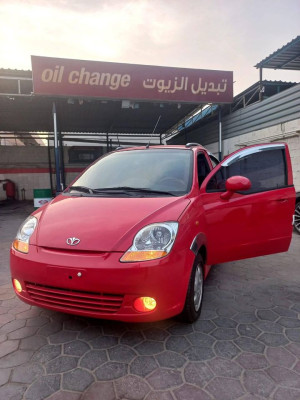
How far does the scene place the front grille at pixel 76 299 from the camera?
204cm

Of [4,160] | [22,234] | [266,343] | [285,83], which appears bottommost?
[266,343]

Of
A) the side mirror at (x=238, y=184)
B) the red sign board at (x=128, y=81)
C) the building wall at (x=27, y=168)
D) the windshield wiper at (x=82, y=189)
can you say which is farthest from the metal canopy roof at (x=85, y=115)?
the side mirror at (x=238, y=184)

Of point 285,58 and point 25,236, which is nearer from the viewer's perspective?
point 25,236

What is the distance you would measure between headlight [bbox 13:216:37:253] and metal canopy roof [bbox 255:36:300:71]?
9.17 meters

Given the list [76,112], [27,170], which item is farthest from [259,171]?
[27,170]

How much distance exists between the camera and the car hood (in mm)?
2109

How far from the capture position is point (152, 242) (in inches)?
83.0

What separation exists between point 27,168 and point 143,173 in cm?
1535

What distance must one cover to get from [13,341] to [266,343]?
217 centimetres

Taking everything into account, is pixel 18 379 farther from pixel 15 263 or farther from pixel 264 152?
pixel 264 152

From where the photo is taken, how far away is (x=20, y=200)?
52.8 feet

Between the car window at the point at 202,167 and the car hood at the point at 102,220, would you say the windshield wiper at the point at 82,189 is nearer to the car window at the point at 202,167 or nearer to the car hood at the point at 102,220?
the car hood at the point at 102,220

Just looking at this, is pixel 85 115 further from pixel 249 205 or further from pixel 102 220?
pixel 102 220

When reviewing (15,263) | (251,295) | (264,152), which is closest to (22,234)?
(15,263)
